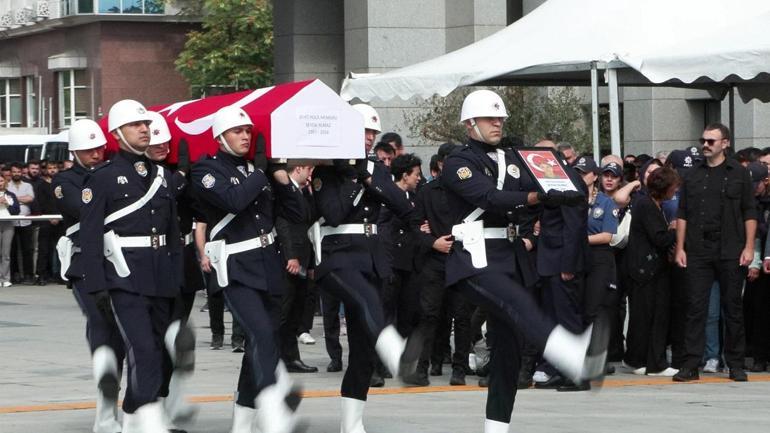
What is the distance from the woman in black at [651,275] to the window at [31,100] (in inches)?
2369

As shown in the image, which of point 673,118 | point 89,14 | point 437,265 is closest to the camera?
point 437,265

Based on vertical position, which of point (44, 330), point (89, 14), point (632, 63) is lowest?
point (44, 330)

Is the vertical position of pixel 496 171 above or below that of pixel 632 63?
below

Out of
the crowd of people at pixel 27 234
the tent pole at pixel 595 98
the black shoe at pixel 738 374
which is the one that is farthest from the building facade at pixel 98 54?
the black shoe at pixel 738 374

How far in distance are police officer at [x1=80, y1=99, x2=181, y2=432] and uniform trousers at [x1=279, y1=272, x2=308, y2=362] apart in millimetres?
4412

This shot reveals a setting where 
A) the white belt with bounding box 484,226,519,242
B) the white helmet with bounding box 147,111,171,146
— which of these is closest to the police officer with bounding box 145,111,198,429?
the white helmet with bounding box 147,111,171,146

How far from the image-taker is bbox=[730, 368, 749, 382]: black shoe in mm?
13219

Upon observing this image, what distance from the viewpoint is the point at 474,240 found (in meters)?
9.14

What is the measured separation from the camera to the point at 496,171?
9305 mm

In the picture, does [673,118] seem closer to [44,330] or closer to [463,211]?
[44,330]

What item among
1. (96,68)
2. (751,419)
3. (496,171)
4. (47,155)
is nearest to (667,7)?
(751,419)

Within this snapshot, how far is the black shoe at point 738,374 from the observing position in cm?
1322

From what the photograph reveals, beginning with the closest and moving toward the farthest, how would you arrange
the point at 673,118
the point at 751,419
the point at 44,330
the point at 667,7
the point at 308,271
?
the point at 751,419, the point at 308,271, the point at 667,7, the point at 44,330, the point at 673,118

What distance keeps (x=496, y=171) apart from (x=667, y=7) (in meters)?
7.49
